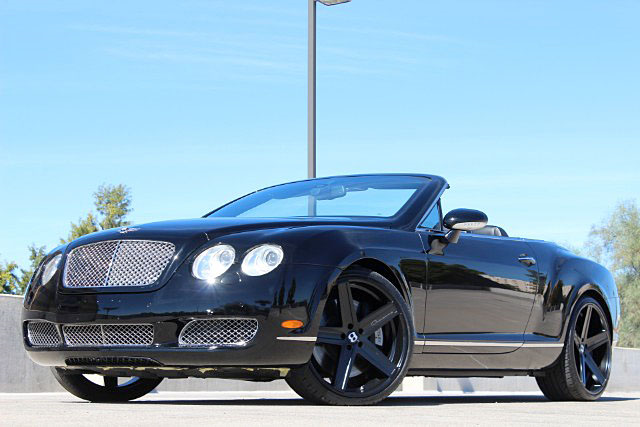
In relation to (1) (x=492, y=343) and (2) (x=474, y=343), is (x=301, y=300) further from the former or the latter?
(1) (x=492, y=343)

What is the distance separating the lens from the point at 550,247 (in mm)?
8969

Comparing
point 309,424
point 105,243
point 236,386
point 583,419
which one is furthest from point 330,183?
point 236,386

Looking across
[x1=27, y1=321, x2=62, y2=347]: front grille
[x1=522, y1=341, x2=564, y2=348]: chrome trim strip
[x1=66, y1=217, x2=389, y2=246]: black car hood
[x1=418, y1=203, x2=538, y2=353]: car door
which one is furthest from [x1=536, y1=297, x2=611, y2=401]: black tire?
[x1=27, y1=321, x2=62, y2=347]: front grille

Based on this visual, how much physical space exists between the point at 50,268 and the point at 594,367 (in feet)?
14.5

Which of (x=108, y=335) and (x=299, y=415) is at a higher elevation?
(x=108, y=335)

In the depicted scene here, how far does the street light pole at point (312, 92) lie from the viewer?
53.1 ft

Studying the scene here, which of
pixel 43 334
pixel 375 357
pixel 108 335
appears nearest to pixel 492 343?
pixel 375 357

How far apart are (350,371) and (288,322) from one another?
0.56 m

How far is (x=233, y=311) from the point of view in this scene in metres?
6.25

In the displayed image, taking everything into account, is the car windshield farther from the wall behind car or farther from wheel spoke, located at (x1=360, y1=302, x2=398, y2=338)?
the wall behind car

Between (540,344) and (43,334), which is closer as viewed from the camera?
(43,334)

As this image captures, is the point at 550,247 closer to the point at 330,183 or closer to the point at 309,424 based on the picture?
the point at 330,183

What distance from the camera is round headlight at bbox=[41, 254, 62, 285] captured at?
704 cm

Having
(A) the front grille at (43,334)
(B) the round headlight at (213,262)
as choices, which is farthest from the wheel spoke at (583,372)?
(A) the front grille at (43,334)
